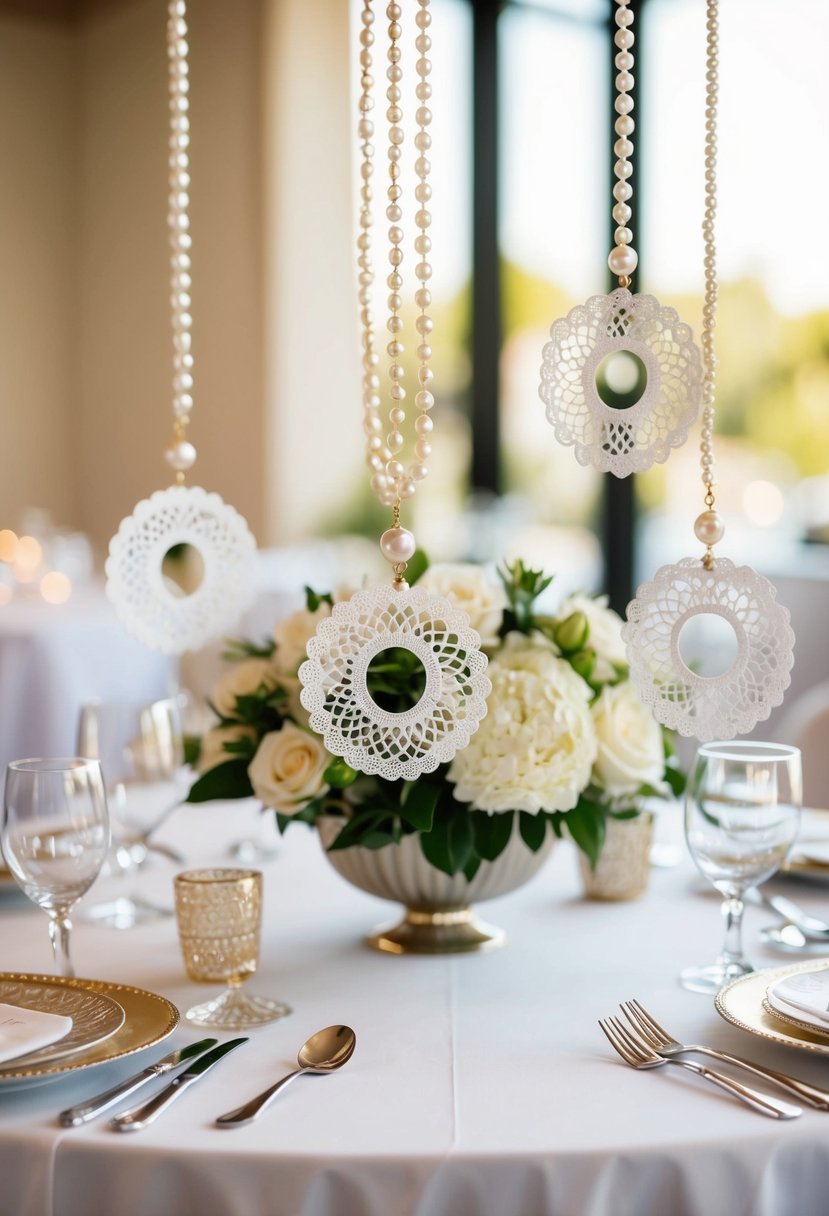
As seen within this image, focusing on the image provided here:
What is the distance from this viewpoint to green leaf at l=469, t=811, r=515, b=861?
1.24m

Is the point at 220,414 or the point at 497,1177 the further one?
the point at 220,414

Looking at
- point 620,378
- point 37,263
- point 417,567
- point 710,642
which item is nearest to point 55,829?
point 417,567

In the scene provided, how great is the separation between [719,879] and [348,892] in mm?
480

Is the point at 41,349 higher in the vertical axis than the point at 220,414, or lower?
higher

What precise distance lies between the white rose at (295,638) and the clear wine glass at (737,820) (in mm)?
386

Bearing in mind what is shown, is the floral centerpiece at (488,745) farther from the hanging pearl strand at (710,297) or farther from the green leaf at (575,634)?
the hanging pearl strand at (710,297)

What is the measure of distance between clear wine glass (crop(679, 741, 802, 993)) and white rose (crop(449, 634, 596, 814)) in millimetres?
107

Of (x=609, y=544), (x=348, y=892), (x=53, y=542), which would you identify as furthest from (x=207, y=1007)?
(x=609, y=544)

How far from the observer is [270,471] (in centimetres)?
613

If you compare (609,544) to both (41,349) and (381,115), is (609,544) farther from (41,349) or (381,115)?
(41,349)

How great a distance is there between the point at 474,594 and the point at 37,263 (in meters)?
6.25

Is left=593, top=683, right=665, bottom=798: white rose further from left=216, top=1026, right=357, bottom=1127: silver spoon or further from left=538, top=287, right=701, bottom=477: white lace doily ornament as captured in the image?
left=216, top=1026, right=357, bottom=1127: silver spoon

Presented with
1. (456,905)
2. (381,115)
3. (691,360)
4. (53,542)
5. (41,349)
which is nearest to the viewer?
(691,360)

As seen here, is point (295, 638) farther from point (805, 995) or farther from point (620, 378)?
point (620, 378)
